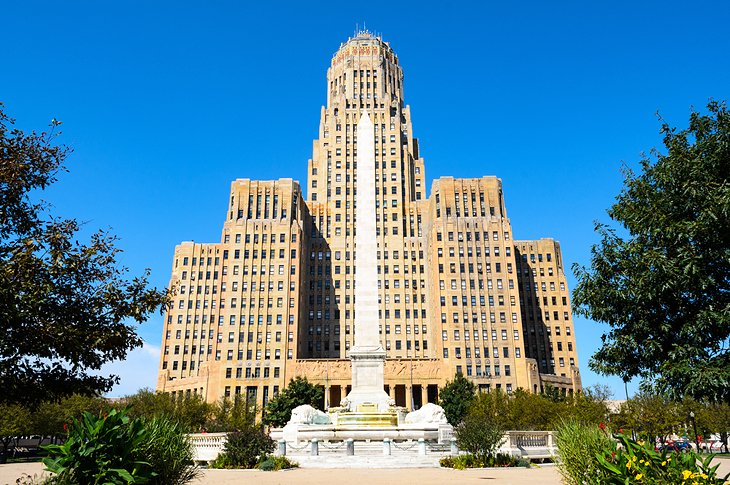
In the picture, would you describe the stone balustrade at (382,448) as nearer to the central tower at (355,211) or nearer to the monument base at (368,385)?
the monument base at (368,385)

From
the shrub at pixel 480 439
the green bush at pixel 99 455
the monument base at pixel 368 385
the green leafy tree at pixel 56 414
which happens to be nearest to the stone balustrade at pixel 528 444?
the shrub at pixel 480 439

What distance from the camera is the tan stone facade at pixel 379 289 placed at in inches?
3814

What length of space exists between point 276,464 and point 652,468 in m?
16.5

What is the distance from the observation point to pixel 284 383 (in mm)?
94625

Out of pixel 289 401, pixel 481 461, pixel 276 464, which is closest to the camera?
pixel 276 464

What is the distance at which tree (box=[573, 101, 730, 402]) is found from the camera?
1680 centimetres

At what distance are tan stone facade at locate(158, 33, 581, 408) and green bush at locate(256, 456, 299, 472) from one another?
225ft

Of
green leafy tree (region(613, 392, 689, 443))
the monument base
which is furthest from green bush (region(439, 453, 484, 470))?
green leafy tree (region(613, 392, 689, 443))

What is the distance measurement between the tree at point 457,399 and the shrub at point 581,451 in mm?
62030

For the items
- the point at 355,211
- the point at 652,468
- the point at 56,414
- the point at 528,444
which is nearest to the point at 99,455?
the point at 652,468

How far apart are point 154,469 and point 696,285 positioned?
54.9ft

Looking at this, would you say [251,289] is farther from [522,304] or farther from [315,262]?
[522,304]

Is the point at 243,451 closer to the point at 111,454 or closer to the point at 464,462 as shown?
the point at 464,462

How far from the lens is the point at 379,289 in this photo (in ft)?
365
